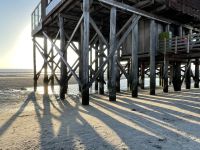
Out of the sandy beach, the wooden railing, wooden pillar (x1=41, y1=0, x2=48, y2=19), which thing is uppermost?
wooden pillar (x1=41, y1=0, x2=48, y2=19)

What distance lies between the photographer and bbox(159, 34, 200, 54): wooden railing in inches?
484

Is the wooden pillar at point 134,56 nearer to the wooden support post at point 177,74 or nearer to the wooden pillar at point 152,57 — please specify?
the wooden pillar at point 152,57

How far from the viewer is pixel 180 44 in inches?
504

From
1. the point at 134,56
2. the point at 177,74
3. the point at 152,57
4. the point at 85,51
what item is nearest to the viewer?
the point at 85,51

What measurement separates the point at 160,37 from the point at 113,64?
4.82 meters

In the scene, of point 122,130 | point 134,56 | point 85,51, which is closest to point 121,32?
point 134,56

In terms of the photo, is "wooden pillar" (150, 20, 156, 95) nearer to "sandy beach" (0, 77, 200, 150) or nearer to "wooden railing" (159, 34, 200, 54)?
"wooden railing" (159, 34, 200, 54)

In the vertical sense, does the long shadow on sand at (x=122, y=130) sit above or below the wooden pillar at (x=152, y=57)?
below

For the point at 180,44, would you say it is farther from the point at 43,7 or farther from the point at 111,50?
the point at 43,7

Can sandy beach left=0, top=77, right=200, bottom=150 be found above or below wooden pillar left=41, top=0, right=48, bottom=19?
below

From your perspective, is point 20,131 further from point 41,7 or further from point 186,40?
point 41,7

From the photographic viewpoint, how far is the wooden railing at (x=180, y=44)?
1228 cm

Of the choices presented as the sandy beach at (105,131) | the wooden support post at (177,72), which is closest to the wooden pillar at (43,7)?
the wooden support post at (177,72)

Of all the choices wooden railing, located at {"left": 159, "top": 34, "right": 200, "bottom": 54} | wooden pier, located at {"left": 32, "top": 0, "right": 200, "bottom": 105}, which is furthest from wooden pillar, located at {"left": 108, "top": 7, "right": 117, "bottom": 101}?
wooden railing, located at {"left": 159, "top": 34, "right": 200, "bottom": 54}
